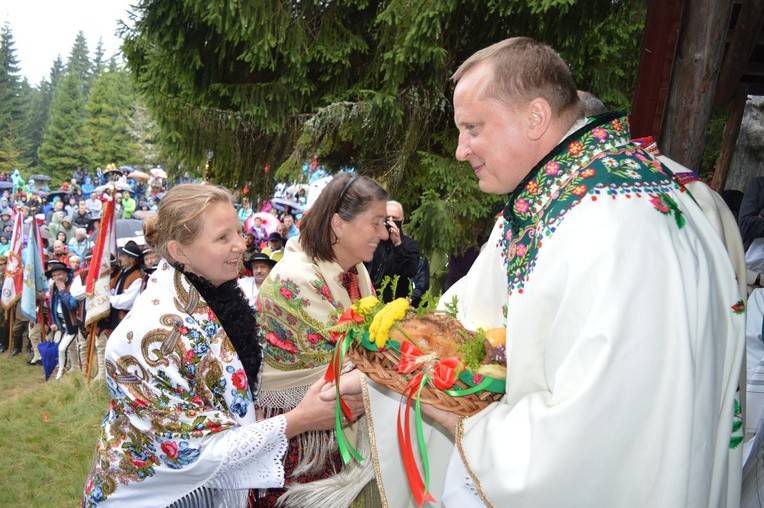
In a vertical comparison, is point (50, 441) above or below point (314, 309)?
→ below

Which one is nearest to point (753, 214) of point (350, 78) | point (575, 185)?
point (575, 185)

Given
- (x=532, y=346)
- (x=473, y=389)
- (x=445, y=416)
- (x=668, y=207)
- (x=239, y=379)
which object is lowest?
(x=239, y=379)

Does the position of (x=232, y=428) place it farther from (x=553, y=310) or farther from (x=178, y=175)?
(x=178, y=175)

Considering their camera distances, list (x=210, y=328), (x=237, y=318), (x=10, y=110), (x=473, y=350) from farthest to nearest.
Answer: (x=10, y=110), (x=237, y=318), (x=210, y=328), (x=473, y=350)

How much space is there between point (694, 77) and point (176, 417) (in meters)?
3.40

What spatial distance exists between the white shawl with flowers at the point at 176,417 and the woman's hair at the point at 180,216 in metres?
0.12

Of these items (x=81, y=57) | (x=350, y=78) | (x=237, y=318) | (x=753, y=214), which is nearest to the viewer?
(x=237, y=318)

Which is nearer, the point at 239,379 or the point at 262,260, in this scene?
the point at 239,379

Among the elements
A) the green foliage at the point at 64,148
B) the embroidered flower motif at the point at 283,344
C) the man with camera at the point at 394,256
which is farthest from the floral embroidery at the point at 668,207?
the green foliage at the point at 64,148

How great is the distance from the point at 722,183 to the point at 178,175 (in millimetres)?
6262

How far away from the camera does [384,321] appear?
1.99m

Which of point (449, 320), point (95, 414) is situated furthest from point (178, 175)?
point (449, 320)

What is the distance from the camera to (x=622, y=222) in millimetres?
1683

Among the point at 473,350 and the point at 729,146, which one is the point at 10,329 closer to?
the point at 729,146
